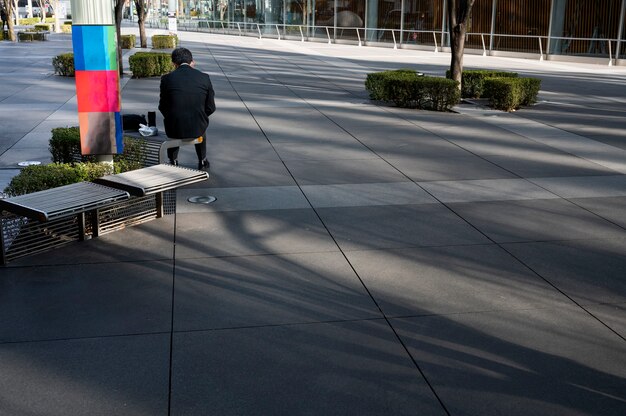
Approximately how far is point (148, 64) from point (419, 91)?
9446 mm

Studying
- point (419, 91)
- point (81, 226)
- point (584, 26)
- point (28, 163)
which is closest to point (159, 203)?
point (81, 226)

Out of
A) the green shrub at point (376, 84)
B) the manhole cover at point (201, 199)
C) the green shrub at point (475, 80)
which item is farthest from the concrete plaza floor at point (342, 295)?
the green shrub at point (475, 80)

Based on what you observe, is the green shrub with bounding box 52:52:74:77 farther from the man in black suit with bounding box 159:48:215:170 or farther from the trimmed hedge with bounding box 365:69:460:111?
the man in black suit with bounding box 159:48:215:170

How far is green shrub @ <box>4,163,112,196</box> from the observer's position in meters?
6.55

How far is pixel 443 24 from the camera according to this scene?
1549 inches

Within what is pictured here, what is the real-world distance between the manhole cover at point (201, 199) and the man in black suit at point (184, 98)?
1.12m

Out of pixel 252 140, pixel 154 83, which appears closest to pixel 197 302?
pixel 252 140

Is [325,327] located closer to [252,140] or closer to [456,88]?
[252,140]

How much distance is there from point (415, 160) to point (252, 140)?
2836mm

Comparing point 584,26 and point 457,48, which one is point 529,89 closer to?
point 457,48

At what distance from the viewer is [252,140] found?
11336 millimetres

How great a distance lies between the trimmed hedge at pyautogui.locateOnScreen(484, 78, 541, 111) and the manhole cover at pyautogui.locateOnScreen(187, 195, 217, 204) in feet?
30.3

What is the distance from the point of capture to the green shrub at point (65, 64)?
67.1 feet

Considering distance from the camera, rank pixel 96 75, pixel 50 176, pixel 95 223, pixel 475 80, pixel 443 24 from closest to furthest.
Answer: pixel 95 223
pixel 50 176
pixel 96 75
pixel 475 80
pixel 443 24
